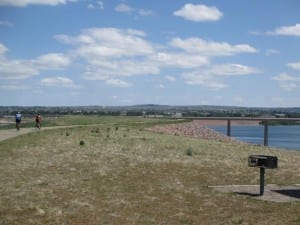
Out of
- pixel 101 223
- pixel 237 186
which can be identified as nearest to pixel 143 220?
pixel 101 223

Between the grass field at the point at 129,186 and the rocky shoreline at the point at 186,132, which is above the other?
the grass field at the point at 129,186

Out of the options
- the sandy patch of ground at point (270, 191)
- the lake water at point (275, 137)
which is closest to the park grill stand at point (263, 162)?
the sandy patch of ground at point (270, 191)

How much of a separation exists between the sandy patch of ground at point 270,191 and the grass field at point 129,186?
51cm

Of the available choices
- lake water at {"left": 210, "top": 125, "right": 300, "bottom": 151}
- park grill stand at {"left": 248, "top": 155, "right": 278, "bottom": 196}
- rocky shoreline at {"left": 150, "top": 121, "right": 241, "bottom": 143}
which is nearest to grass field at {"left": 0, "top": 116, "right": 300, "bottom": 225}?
park grill stand at {"left": 248, "top": 155, "right": 278, "bottom": 196}

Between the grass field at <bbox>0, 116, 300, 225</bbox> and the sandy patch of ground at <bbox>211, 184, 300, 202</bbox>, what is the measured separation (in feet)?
1.68

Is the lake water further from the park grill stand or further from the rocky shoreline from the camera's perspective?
the park grill stand

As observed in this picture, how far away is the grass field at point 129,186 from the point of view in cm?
1140

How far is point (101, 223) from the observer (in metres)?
10.8

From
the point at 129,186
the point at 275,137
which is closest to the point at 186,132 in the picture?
the point at 275,137

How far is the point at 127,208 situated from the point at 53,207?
1.49 meters

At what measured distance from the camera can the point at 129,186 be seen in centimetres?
1507

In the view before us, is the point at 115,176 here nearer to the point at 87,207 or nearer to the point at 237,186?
the point at 237,186

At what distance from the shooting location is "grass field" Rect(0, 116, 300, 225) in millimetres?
11398

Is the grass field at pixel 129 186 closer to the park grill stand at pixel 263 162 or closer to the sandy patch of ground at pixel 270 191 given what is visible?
the sandy patch of ground at pixel 270 191
